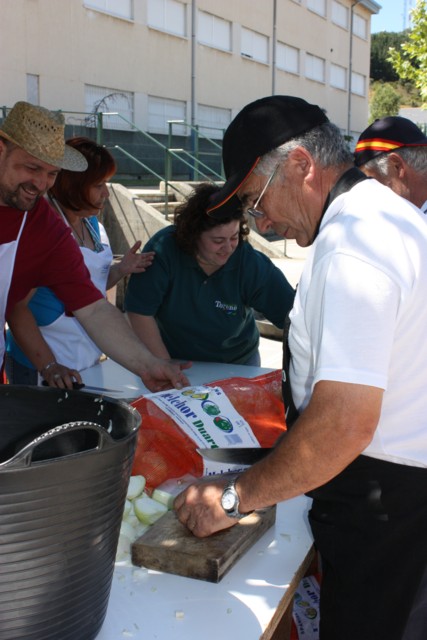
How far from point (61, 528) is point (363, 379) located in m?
0.54

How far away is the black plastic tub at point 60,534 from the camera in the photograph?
36.6 inches

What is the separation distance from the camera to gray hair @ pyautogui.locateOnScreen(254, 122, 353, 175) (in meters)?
1.43

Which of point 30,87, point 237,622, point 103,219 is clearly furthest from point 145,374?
point 30,87

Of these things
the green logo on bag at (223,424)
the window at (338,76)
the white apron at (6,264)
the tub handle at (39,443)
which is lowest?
the green logo on bag at (223,424)

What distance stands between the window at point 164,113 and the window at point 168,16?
1759mm

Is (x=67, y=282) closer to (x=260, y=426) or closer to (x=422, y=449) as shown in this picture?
(x=260, y=426)

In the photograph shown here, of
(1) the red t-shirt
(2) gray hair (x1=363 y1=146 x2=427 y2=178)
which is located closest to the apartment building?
(2) gray hair (x1=363 y1=146 x2=427 y2=178)

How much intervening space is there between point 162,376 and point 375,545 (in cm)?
Result: 114

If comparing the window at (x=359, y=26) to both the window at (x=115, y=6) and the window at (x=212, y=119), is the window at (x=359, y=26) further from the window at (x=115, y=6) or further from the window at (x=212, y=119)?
the window at (x=115, y=6)

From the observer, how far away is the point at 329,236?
1275 mm

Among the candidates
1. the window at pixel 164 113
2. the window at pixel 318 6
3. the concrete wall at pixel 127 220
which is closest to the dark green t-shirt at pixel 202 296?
the concrete wall at pixel 127 220

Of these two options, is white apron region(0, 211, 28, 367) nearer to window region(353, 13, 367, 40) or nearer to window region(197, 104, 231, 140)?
window region(197, 104, 231, 140)

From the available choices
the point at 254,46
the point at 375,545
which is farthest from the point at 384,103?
the point at 375,545

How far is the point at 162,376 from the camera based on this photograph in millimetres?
2434
